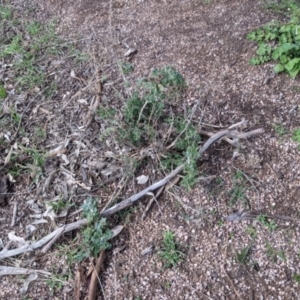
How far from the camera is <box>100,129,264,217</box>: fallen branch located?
2.01 metres

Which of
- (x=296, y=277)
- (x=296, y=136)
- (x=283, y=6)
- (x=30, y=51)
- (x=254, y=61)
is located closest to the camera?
(x=296, y=277)

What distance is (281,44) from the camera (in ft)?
7.75

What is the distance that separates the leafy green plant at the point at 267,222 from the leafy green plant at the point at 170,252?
0.37m

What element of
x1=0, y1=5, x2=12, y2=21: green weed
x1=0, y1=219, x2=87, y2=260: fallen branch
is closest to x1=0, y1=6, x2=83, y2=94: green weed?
x1=0, y1=5, x2=12, y2=21: green weed

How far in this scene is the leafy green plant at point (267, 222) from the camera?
1.87 metres

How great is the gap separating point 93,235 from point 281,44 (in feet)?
4.60

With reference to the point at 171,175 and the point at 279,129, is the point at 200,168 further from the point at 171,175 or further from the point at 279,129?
the point at 279,129

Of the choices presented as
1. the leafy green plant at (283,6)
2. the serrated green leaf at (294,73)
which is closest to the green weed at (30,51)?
the leafy green plant at (283,6)

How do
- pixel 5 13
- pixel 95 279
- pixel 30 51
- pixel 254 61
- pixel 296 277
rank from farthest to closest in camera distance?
1. pixel 5 13
2. pixel 30 51
3. pixel 254 61
4. pixel 95 279
5. pixel 296 277

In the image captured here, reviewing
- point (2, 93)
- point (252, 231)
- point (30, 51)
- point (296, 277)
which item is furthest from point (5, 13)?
point (296, 277)

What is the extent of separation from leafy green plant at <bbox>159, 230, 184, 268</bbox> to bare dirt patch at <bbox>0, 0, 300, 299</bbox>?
0.02 metres

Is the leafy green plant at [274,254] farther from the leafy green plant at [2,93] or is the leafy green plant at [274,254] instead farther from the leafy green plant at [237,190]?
the leafy green plant at [2,93]

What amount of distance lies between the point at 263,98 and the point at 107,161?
2.83 feet

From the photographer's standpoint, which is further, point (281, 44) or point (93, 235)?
point (281, 44)
